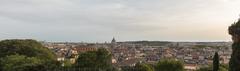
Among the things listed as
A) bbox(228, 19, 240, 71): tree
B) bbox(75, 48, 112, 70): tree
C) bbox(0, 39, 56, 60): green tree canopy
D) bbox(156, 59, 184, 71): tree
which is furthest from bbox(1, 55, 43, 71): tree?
bbox(228, 19, 240, 71): tree

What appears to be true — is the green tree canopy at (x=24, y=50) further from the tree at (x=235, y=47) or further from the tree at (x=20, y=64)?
the tree at (x=235, y=47)

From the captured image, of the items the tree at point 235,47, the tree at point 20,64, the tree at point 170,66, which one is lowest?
the tree at point 170,66

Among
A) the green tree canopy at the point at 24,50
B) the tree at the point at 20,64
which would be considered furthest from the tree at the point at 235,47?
the green tree canopy at the point at 24,50

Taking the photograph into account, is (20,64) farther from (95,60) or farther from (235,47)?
(235,47)

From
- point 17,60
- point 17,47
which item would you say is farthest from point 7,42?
point 17,60

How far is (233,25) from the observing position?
28906mm

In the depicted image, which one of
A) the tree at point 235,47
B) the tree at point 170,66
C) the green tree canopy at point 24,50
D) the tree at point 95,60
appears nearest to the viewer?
the tree at point 235,47

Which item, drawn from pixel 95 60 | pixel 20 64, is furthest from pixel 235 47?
pixel 20 64

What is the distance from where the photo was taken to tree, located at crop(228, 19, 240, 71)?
27453mm

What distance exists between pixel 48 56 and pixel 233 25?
44624 mm

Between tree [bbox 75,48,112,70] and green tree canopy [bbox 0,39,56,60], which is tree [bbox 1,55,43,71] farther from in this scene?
green tree canopy [bbox 0,39,56,60]

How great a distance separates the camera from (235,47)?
92.6 feet

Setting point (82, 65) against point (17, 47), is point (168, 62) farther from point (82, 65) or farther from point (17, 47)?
point (17, 47)

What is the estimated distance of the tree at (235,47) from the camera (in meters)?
27.5
